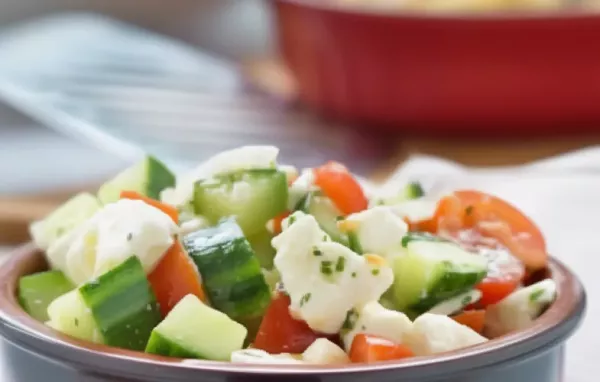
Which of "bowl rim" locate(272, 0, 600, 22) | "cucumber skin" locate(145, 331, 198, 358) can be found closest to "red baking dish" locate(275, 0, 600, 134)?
"bowl rim" locate(272, 0, 600, 22)

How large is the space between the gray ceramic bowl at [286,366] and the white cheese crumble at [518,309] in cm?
1

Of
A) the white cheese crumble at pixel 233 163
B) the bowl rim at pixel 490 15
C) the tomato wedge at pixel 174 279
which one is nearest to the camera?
the tomato wedge at pixel 174 279

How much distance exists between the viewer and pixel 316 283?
0.72 meters

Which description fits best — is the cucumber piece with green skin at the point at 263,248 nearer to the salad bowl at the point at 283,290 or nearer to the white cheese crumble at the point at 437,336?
the salad bowl at the point at 283,290

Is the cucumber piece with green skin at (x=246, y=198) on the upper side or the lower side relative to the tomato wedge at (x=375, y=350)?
upper

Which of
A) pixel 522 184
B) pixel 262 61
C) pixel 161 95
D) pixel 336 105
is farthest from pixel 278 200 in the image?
pixel 262 61

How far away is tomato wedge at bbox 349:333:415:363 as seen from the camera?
68 cm

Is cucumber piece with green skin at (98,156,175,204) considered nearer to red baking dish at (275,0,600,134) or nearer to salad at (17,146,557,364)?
salad at (17,146,557,364)

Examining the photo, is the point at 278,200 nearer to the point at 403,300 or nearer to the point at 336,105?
the point at 403,300

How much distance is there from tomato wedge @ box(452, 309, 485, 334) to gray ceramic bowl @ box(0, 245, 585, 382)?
45 millimetres

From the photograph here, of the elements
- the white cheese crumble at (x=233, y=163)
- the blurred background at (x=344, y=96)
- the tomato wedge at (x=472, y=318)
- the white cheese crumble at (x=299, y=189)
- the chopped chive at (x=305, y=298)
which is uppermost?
the white cheese crumble at (x=233, y=163)

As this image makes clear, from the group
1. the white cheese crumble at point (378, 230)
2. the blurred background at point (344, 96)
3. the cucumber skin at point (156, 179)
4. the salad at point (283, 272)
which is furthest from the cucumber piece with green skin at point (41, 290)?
the blurred background at point (344, 96)

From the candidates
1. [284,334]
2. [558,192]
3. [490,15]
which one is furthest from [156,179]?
[490,15]

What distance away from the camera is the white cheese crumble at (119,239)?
74 centimetres
